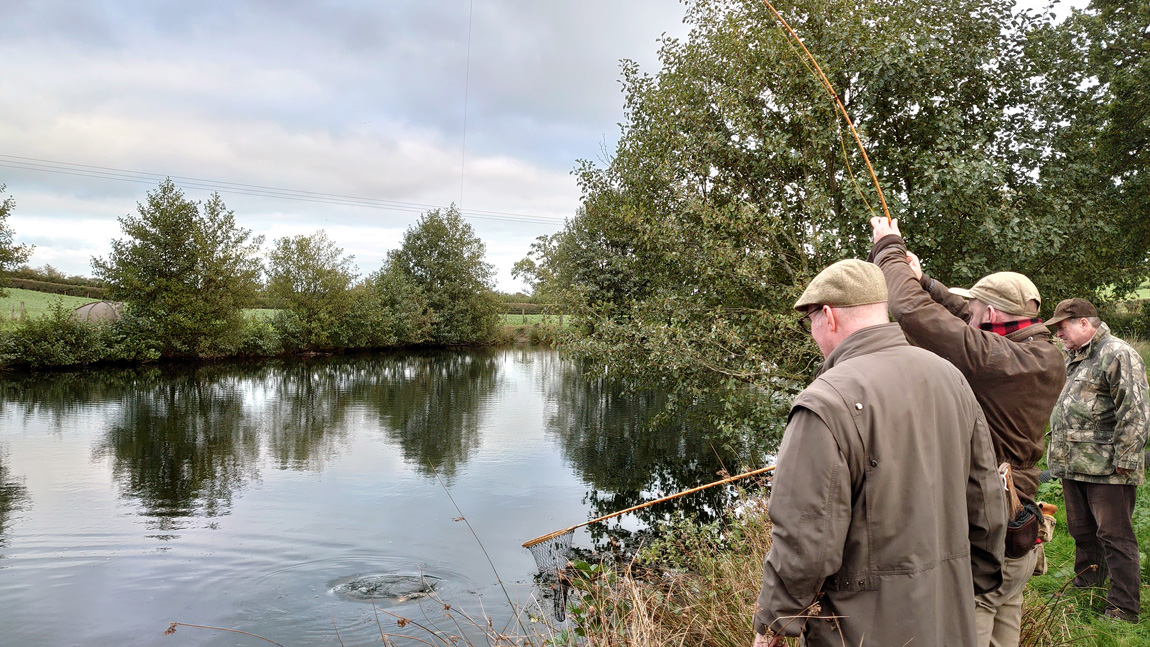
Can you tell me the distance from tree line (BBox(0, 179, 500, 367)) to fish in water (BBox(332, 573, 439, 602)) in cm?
2607

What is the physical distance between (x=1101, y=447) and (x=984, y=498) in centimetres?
299

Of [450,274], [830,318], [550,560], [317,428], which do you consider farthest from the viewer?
[450,274]

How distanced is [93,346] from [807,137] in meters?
30.2

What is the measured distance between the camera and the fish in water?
7.58 metres

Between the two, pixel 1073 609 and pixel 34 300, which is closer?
pixel 1073 609

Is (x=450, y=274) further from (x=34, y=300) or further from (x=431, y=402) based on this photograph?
(x=431, y=402)

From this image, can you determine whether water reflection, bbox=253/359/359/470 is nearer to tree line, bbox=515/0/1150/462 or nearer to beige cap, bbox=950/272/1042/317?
tree line, bbox=515/0/1150/462

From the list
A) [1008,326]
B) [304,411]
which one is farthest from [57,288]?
[1008,326]

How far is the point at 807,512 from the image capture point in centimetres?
199

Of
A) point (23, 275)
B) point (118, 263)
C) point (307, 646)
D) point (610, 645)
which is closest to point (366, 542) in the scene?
point (307, 646)

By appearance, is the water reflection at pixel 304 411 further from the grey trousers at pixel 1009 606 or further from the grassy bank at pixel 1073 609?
the grey trousers at pixel 1009 606

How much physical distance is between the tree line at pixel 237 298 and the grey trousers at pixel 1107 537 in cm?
3218

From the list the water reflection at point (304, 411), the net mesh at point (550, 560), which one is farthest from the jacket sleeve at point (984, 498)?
the water reflection at point (304, 411)

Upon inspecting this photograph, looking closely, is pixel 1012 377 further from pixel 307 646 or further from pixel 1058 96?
pixel 1058 96
